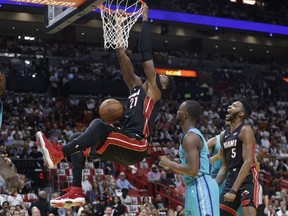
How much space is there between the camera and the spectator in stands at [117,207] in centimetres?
1259

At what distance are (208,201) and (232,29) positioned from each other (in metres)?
21.0

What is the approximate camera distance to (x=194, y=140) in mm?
5836

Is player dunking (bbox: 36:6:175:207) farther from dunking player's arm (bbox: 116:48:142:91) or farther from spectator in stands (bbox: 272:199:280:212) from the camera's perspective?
spectator in stands (bbox: 272:199:280:212)

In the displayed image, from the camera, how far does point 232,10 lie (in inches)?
1097

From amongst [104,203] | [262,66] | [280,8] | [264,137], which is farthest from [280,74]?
[104,203]

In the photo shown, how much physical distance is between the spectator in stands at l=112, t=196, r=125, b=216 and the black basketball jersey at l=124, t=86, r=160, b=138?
21.4 ft

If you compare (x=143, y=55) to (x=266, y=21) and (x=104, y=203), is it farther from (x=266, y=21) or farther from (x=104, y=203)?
(x=266, y=21)

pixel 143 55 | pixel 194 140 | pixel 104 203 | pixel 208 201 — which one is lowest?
pixel 104 203

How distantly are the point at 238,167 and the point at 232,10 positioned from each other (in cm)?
2189

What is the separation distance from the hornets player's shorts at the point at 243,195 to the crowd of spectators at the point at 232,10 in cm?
1858

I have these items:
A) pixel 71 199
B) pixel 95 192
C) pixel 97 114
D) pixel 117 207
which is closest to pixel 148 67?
pixel 71 199

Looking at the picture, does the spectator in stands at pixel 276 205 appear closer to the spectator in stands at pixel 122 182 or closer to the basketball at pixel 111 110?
the spectator in stands at pixel 122 182

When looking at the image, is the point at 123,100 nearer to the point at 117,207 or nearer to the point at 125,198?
the point at 125,198

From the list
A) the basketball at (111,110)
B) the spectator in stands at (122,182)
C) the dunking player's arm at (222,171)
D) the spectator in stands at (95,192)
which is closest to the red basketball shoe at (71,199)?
the basketball at (111,110)
